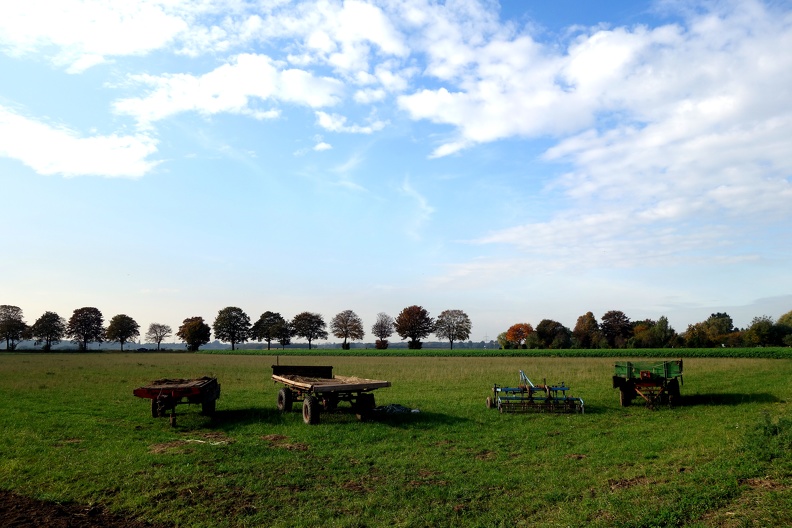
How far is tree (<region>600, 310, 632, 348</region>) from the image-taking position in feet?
403

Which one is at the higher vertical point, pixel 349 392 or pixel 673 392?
pixel 349 392

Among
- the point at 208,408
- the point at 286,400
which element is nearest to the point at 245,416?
the point at 208,408

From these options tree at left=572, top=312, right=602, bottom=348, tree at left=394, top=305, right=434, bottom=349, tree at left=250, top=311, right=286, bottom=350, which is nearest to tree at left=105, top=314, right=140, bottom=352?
tree at left=250, top=311, right=286, bottom=350

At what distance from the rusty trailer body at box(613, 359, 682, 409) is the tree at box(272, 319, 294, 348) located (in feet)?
387

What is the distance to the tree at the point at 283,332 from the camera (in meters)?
129

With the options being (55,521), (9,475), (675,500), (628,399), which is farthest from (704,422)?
(9,475)

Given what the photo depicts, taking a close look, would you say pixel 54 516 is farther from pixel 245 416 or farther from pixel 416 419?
pixel 416 419

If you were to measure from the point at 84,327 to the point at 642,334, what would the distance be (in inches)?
5054

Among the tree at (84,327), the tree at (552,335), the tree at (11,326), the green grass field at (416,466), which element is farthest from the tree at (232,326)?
the green grass field at (416,466)

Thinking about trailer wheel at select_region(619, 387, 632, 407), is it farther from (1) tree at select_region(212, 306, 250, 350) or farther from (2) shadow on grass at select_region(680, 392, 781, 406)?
(1) tree at select_region(212, 306, 250, 350)

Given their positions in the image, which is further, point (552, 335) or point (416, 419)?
point (552, 335)

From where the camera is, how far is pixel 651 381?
1795 centimetres

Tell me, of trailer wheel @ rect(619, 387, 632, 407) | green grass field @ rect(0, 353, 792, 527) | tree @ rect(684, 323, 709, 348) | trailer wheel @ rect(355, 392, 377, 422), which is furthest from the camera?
tree @ rect(684, 323, 709, 348)

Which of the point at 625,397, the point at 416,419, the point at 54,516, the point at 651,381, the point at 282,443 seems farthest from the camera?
the point at 651,381
